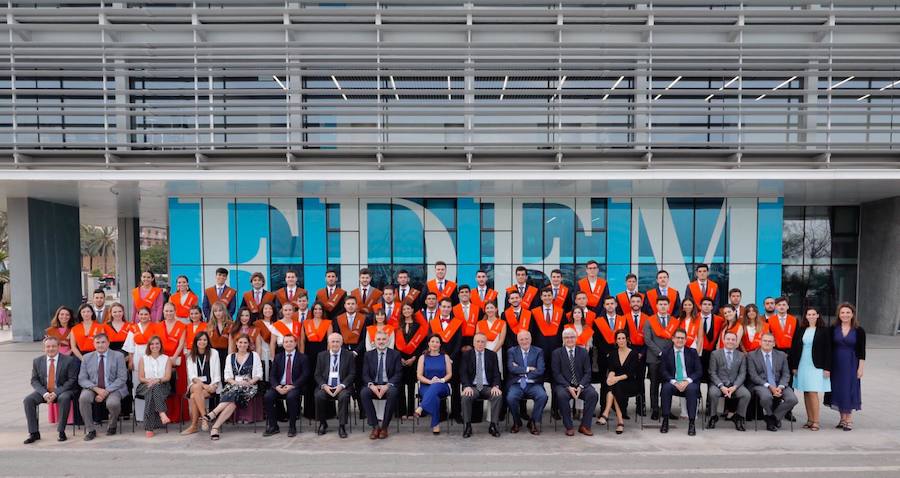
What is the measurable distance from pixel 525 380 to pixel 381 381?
1.79 meters

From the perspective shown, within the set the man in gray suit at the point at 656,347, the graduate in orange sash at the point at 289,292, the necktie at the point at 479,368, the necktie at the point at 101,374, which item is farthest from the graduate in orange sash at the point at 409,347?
the necktie at the point at 101,374

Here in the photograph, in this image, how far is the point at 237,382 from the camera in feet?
20.0

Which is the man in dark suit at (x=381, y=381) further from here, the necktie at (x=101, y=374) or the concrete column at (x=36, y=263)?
the concrete column at (x=36, y=263)

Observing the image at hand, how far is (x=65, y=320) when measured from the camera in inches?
252

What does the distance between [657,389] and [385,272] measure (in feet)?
26.0

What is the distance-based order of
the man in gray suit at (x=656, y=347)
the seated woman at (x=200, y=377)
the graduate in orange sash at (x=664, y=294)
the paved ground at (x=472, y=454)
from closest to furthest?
the paved ground at (x=472, y=454)
the seated woman at (x=200, y=377)
the man in gray suit at (x=656, y=347)
the graduate in orange sash at (x=664, y=294)

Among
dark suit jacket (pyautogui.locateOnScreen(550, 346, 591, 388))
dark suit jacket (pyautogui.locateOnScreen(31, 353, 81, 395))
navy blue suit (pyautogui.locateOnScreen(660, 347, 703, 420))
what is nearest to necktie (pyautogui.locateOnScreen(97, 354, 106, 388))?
dark suit jacket (pyautogui.locateOnScreen(31, 353, 81, 395))

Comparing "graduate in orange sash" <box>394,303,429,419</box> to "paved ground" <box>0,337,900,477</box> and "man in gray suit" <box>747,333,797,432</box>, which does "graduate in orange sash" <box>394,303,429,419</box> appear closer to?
"paved ground" <box>0,337,900,477</box>

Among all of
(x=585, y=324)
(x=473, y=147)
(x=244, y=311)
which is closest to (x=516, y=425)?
(x=585, y=324)

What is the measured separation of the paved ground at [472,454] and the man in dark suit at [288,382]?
22cm

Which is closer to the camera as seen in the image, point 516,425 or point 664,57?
point 516,425

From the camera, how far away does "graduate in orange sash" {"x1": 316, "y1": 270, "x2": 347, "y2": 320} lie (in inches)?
309

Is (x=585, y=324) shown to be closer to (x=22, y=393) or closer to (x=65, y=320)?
(x=65, y=320)

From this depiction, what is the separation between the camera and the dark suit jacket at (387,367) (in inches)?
245
